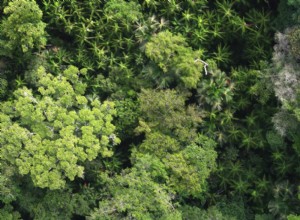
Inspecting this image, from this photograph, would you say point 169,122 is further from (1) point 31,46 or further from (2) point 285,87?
(1) point 31,46

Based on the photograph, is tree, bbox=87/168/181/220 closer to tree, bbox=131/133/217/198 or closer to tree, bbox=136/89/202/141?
tree, bbox=131/133/217/198

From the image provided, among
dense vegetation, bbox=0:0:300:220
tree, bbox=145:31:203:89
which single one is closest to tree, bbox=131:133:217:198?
dense vegetation, bbox=0:0:300:220

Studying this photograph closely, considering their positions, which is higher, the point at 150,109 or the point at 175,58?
the point at 175,58

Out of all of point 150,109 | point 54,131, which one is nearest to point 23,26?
point 54,131

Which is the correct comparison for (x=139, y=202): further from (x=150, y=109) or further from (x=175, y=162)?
(x=150, y=109)

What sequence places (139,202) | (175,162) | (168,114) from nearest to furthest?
(139,202)
(175,162)
(168,114)

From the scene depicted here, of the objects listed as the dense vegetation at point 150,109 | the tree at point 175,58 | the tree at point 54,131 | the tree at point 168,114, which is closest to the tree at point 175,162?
the dense vegetation at point 150,109
